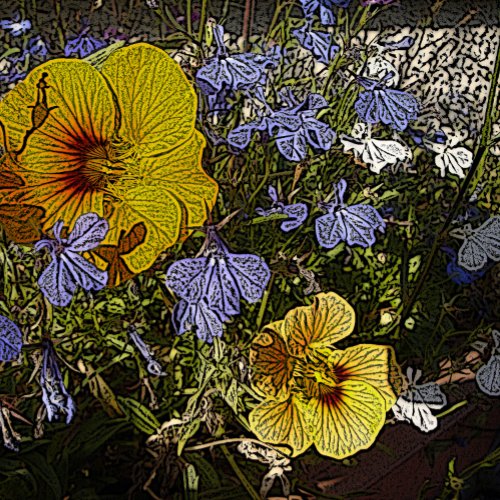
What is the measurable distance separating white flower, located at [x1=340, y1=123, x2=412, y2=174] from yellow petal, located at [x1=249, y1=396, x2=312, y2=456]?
0.76 ft

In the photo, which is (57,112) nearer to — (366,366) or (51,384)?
(51,384)

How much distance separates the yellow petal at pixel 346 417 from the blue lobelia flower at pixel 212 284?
12cm

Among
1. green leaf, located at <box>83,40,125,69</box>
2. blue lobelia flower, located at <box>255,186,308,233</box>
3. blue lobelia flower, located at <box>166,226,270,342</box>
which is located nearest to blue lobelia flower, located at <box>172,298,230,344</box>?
blue lobelia flower, located at <box>166,226,270,342</box>

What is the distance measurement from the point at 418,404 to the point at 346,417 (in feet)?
0.24

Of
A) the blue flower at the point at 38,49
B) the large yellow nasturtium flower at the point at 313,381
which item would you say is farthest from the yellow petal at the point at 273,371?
the blue flower at the point at 38,49

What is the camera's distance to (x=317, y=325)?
0.82 meters

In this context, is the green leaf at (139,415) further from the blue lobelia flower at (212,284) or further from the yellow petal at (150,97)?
the yellow petal at (150,97)

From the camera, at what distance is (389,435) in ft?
2.85

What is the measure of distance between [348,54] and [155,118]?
18 cm

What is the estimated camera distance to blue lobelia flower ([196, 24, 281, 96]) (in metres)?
0.75

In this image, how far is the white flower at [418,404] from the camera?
33.1 inches

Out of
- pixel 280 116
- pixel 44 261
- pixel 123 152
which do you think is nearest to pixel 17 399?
pixel 44 261

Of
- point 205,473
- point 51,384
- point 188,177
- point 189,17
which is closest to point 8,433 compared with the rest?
point 51,384

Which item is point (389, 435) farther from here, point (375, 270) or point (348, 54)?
point (348, 54)
